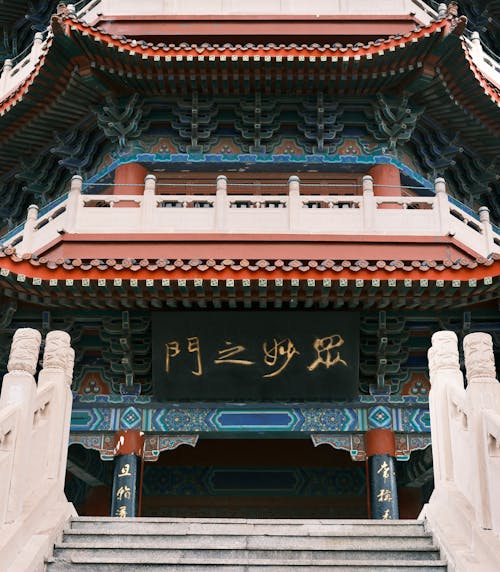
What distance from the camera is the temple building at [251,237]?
9836mm

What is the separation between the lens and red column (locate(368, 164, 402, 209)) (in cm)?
1290

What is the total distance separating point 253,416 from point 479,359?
4.68m

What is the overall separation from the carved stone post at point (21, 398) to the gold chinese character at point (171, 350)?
3750 mm

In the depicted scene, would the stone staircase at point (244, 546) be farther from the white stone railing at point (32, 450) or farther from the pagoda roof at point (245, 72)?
the pagoda roof at point (245, 72)

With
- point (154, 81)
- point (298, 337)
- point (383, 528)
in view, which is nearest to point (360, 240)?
point (298, 337)

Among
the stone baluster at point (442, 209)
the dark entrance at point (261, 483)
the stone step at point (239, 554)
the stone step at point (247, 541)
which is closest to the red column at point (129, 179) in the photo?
the dark entrance at point (261, 483)

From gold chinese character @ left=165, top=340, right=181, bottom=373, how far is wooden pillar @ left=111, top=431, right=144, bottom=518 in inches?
36.9

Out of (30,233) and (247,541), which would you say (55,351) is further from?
(30,233)

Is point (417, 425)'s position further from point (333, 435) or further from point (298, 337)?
point (298, 337)

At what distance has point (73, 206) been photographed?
11.4 meters

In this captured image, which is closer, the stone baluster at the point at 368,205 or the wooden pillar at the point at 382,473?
the wooden pillar at the point at 382,473

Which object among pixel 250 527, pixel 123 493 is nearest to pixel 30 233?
pixel 123 493

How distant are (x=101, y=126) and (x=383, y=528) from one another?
8.99m

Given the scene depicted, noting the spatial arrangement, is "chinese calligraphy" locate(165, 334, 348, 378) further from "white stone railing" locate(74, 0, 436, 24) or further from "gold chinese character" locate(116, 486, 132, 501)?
"white stone railing" locate(74, 0, 436, 24)
